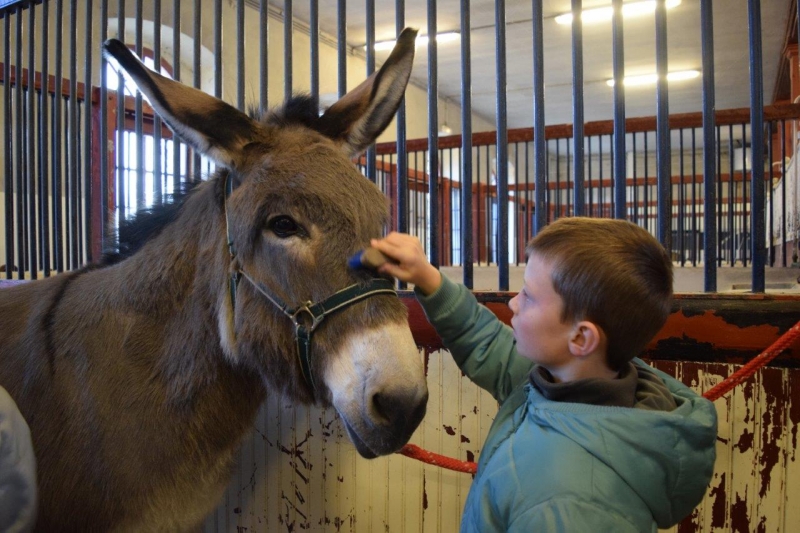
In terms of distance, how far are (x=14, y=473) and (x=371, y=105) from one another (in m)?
1.25

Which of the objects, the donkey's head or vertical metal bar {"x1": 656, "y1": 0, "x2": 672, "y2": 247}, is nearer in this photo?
the donkey's head

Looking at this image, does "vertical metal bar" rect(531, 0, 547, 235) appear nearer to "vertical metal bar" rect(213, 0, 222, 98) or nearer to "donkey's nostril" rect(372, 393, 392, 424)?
"donkey's nostril" rect(372, 393, 392, 424)

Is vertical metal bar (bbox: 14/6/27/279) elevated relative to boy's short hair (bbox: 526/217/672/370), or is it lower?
elevated

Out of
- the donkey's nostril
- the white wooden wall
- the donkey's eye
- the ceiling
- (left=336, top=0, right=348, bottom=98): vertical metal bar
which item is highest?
the ceiling

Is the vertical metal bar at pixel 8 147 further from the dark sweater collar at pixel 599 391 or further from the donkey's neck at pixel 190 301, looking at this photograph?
the dark sweater collar at pixel 599 391

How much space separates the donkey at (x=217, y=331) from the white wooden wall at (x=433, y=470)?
19.3 inches

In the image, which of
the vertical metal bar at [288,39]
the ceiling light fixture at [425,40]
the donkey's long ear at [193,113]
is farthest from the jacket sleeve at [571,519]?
the ceiling light fixture at [425,40]

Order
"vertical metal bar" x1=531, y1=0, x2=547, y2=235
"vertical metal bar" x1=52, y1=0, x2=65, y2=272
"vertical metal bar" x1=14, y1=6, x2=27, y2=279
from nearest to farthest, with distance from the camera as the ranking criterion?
"vertical metal bar" x1=531, y1=0, x2=547, y2=235 → "vertical metal bar" x1=52, y1=0, x2=65, y2=272 → "vertical metal bar" x1=14, y1=6, x2=27, y2=279

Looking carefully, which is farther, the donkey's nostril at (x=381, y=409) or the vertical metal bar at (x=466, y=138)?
the vertical metal bar at (x=466, y=138)

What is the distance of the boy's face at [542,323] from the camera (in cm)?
112

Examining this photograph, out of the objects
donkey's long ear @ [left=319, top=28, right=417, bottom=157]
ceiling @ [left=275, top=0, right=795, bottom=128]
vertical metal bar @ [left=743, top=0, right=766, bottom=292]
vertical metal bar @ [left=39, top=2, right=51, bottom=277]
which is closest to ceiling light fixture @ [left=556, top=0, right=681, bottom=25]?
ceiling @ [left=275, top=0, right=795, bottom=128]

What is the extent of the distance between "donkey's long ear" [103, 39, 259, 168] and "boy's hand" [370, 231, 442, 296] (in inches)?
19.0

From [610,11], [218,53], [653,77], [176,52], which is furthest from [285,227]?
[653,77]

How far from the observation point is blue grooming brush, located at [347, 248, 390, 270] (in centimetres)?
125
